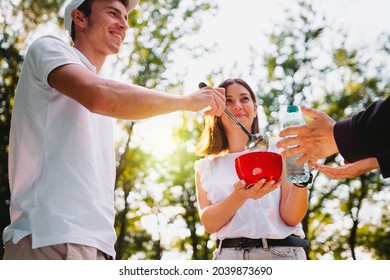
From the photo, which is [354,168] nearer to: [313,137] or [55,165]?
[313,137]

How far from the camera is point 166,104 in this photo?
1.64 meters

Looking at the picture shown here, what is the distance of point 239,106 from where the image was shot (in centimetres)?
258

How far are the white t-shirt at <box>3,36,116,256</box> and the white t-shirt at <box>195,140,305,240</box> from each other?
32.5 inches

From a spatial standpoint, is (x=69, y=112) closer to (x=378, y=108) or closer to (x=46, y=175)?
(x=46, y=175)

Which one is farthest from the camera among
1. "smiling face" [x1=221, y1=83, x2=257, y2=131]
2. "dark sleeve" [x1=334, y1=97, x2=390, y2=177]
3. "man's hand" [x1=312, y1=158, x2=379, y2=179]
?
"smiling face" [x1=221, y1=83, x2=257, y2=131]

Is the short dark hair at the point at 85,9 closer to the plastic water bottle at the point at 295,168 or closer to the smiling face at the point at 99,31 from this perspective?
the smiling face at the point at 99,31

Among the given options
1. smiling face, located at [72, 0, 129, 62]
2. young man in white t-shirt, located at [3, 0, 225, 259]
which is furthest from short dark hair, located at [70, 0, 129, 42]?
young man in white t-shirt, located at [3, 0, 225, 259]

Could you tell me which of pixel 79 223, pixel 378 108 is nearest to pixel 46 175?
pixel 79 223

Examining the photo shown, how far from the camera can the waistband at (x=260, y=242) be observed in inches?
83.0

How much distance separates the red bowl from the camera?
200 cm

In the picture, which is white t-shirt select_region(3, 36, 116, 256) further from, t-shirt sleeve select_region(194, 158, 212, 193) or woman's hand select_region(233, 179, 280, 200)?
t-shirt sleeve select_region(194, 158, 212, 193)

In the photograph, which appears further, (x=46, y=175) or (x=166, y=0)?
(x=166, y=0)
